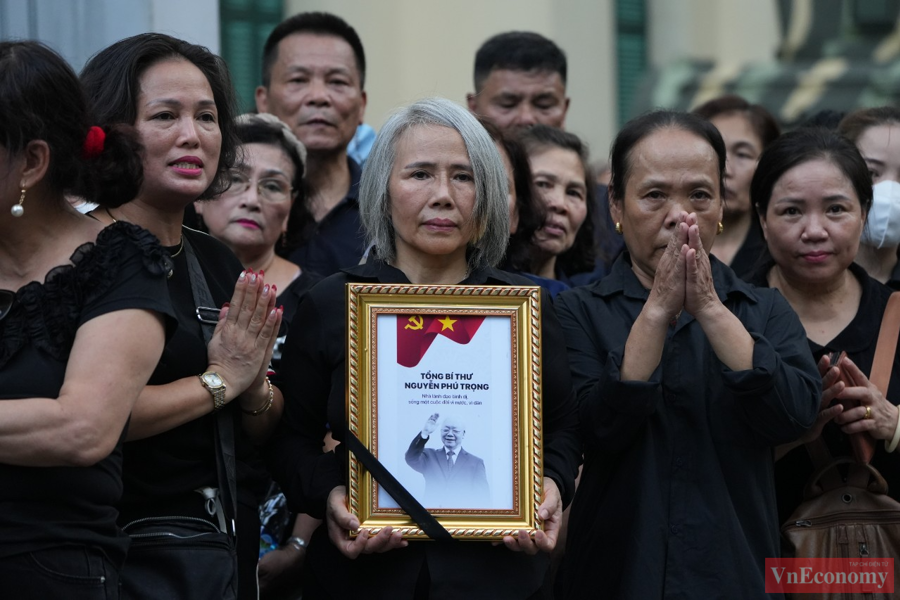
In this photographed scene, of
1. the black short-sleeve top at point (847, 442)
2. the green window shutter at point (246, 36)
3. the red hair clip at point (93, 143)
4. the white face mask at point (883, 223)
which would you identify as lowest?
Result: the black short-sleeve top at point (847, 442)

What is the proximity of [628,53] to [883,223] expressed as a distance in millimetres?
7009

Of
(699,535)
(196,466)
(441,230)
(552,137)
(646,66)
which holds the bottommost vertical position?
(699,535)

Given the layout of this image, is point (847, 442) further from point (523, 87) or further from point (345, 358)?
point (523, 87)

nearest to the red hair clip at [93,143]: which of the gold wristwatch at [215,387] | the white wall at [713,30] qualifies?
the gold wristwatch at [215,387]

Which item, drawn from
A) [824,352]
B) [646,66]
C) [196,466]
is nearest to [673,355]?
[824,352]

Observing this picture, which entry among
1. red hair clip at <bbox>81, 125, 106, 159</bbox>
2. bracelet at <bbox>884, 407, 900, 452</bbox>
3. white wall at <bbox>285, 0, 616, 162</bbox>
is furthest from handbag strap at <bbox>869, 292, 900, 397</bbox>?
white wall at <bbox>285, 0, 616, 162</bbox>

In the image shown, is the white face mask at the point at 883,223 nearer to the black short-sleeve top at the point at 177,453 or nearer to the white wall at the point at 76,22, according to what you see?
the black short-sleeve top at the point at 177,453

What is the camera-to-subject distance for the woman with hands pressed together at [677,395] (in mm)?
3799

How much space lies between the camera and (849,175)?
4602mm

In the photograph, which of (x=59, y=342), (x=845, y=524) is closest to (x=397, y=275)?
(x=59, y=342)

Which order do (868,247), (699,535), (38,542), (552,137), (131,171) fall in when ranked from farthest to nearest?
(552,137) < (868,247) < (699,535) < (131,171) < (38,542)

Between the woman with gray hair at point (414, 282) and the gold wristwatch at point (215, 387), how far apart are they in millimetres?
317

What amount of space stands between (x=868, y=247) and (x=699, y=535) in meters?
1.79

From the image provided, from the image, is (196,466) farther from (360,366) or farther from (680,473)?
(680,473)
